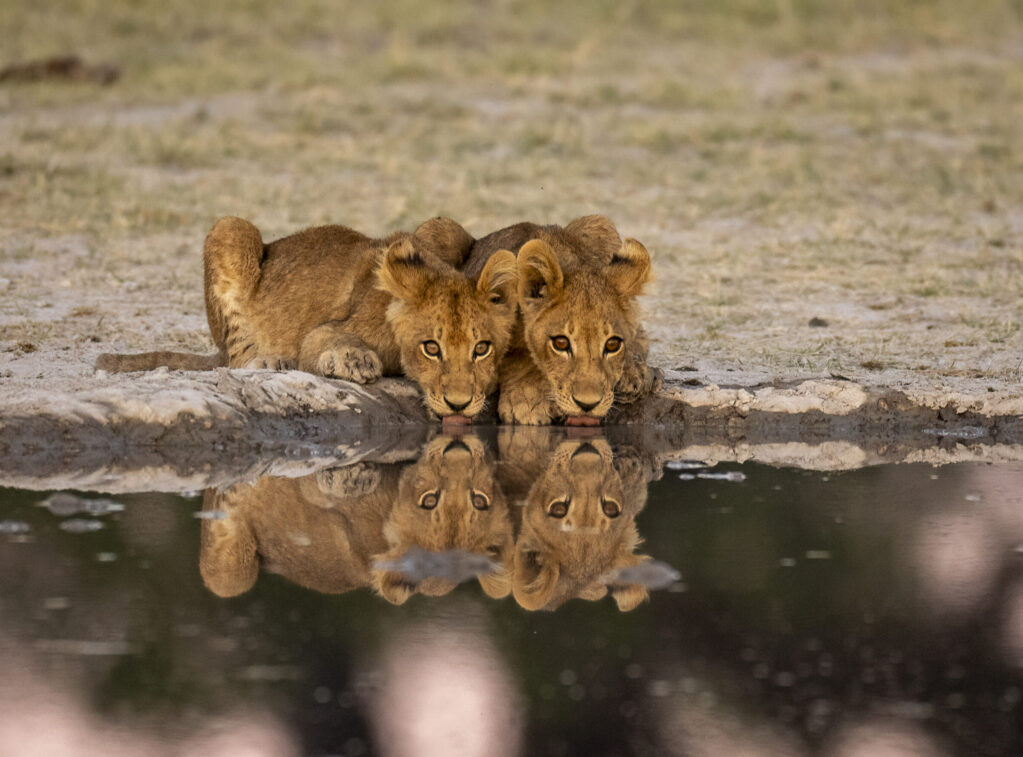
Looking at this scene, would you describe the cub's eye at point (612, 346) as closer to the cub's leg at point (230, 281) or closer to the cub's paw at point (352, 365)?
the cub's paw at point (352, 365)

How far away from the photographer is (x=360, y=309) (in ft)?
23.3

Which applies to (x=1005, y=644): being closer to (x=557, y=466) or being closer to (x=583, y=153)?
(x=557, y=466)

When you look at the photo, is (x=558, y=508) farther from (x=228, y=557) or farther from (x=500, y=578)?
(x=228, y=557)

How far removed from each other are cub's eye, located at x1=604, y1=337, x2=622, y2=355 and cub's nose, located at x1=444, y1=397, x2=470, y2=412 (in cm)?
59

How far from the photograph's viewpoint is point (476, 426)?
6.63 meters

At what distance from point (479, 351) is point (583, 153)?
838cm

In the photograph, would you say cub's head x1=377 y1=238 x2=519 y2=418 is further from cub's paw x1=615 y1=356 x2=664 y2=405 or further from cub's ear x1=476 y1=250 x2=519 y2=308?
cub's paw x1=615 y1=356 x2=664 y2=405

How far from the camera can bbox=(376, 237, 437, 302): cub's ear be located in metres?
6.61

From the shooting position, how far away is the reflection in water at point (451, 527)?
4.44 m

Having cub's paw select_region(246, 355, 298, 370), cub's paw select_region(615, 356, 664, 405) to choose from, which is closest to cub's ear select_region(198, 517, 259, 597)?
cub's paw select_region(615, 356, 664, 405)

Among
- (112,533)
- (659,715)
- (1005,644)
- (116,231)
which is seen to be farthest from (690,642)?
(116,231)

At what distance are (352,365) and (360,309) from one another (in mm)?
408

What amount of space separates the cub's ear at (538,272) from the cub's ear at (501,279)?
48mm

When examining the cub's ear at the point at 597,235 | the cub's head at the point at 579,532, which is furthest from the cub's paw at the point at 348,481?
the cub's ear at the point at 597,235
